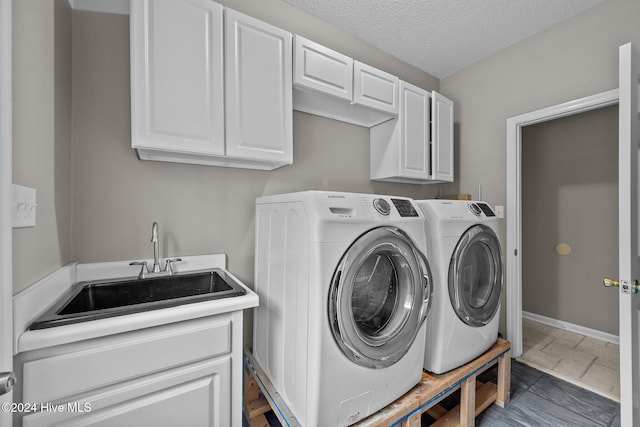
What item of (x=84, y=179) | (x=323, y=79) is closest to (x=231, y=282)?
(x=84, y=179)

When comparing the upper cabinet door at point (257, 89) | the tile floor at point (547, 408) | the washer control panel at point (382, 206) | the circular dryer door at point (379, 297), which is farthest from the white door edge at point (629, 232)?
the upper cabinet door at point (257, 89)

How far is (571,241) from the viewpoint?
3047mm

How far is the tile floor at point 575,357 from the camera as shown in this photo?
208 cm

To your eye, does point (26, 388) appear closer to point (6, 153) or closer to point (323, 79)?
point (6, 153)

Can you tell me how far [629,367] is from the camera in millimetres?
1228

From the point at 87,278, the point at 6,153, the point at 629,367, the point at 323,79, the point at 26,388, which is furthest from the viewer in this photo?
the point at 323,79

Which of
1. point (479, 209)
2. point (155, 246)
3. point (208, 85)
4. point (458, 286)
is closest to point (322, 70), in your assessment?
point (208, 85)

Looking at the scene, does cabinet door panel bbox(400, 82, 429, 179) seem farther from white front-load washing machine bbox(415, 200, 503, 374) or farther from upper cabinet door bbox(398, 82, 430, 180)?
white front-load washing machine bbox(415, 200, 503, 374)

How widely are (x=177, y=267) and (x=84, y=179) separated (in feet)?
2.09

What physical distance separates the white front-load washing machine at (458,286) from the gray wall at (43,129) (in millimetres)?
1683

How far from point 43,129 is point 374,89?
190 cm

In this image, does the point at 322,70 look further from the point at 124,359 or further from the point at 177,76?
the point at 124,359

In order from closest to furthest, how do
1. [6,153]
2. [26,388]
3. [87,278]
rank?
[6,153] → [26,388] → [87,278]

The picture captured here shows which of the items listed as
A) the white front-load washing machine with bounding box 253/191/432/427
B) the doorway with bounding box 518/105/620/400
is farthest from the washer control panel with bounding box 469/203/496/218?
the doorway with bounding box 518/105/620/400
